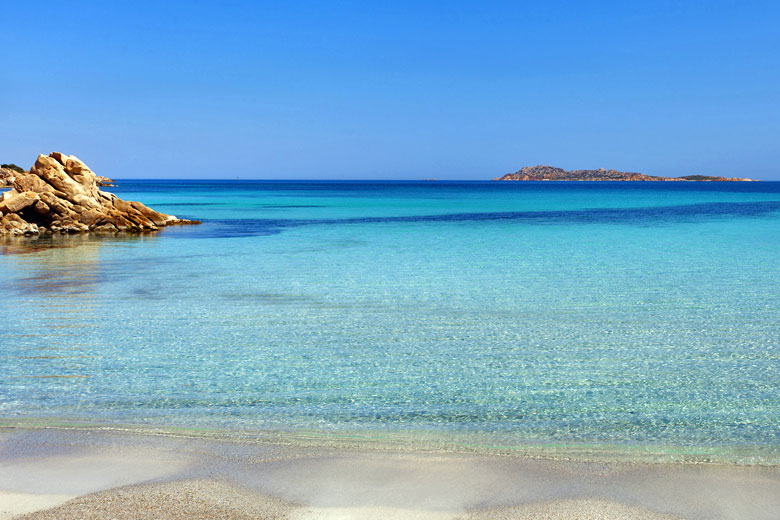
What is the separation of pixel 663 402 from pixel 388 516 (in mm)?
3932

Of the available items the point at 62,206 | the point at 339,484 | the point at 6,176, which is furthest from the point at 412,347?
the point at 6,176

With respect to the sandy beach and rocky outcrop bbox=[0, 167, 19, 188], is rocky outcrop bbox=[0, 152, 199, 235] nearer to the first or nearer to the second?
the sandy beach

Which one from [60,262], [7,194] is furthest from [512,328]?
[7,194]

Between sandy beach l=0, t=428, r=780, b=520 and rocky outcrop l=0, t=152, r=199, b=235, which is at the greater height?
rocky outcrop l=0, t=152, r=199, b=235

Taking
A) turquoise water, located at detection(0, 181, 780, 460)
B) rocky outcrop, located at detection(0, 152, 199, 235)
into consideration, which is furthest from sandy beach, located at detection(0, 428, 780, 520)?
rocky outcrop, located at detection(0, 152, 199, 235)

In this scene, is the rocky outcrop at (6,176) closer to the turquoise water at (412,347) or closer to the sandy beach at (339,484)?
the turquoise water at (412,347)

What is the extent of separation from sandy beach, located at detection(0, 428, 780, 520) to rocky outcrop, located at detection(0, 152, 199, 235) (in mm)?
29531

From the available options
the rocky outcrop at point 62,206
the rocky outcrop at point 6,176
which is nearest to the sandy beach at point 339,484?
the rocky outcrop at point 62,206

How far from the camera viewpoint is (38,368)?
27.4ft

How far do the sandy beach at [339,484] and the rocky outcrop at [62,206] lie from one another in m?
29.5

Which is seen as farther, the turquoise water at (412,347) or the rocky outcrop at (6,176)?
the rocky outcrop at (6,176)

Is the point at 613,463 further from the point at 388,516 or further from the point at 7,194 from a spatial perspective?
the point at 7,194

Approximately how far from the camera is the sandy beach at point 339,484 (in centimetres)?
465

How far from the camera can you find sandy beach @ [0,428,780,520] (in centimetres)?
465
